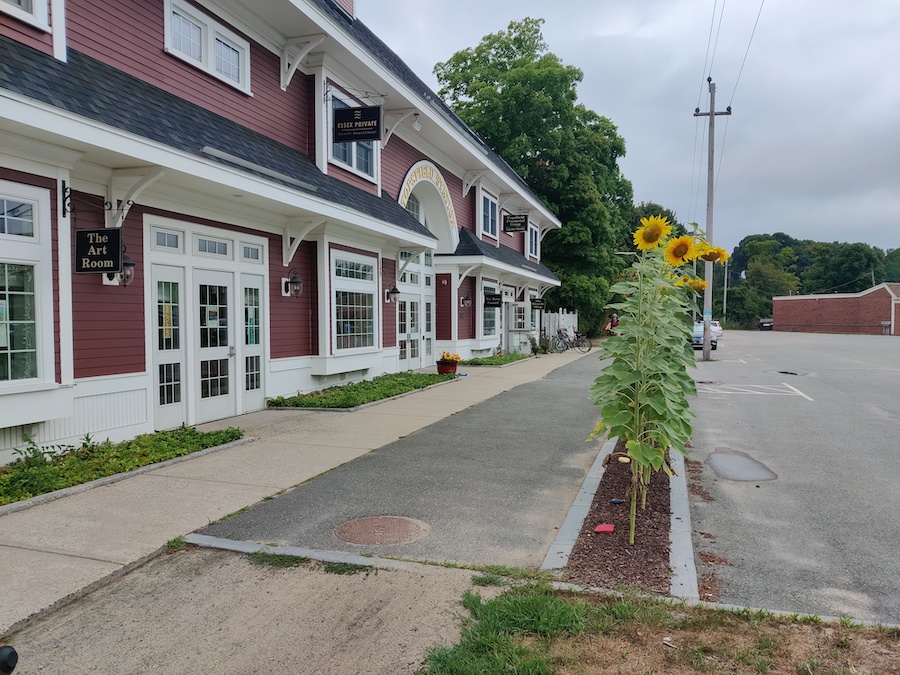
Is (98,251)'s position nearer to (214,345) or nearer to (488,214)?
(214,345)

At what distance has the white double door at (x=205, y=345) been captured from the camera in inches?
324

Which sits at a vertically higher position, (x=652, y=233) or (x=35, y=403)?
(x=652, y=233)

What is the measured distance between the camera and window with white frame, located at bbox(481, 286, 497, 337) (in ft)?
71.7

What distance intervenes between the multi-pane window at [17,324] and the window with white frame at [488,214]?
664 inches

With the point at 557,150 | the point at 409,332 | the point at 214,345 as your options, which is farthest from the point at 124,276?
the point at 557,150

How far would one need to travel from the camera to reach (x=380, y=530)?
485 centimetres

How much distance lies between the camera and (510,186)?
23.1m

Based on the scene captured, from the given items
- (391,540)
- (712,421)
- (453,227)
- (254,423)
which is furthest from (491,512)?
(453,227)

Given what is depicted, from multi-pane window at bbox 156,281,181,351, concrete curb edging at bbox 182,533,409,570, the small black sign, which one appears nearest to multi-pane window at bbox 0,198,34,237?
multi-pane window at bbox 156,281,181,351

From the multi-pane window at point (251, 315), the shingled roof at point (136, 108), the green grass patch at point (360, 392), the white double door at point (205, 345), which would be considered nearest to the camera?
the shingled roof at point (136, 108)

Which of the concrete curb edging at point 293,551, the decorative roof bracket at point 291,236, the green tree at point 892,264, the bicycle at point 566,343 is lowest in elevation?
the concrete curb edging at point 293,551

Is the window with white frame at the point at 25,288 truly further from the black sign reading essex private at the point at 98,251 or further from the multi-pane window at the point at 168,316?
the multi-pane window at the point at 168,316

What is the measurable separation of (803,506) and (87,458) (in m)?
6.96

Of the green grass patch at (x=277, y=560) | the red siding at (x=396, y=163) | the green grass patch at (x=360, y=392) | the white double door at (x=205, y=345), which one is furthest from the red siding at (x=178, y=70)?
the green grass patch at (x=277, y=560)
